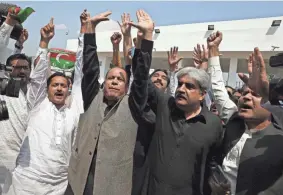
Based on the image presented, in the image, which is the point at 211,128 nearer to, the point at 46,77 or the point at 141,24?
the point at 141,24

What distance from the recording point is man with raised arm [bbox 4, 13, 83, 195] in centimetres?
288

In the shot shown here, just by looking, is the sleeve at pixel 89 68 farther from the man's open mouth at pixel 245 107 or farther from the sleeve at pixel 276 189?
the sleeve at pixel 276 189

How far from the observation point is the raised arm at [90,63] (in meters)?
2.63

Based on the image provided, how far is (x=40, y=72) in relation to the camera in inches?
115

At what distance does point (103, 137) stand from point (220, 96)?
97 centimetres

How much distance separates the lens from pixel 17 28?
275 cm

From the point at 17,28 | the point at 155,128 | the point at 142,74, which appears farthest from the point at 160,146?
the point at 17,28

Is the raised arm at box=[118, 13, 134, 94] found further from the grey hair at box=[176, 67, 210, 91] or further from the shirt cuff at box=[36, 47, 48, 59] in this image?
the shirt cuff at box=[36, 47, 48, 59]

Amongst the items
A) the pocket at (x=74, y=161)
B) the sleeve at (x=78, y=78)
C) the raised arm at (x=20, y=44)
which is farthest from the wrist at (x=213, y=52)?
the raised arm at (x=20, y=44)

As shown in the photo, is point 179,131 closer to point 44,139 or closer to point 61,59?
point 44,139

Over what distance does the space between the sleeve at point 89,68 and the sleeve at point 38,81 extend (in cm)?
48

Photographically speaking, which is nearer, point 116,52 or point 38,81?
point 38,81

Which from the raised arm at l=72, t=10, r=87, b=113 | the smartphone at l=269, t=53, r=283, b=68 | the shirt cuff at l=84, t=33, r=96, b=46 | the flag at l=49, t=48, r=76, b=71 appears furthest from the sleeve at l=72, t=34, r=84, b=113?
the flag at l=49, t=48, r=76, b=71

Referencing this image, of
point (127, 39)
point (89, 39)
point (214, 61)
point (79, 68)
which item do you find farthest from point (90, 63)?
point (214, 61)
